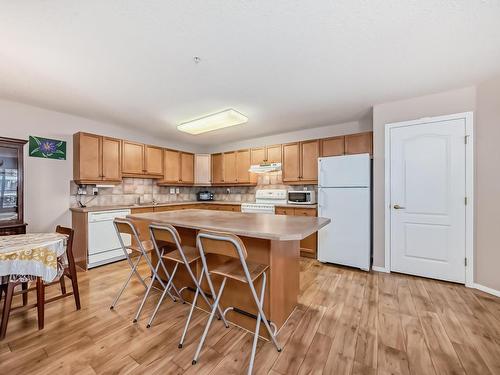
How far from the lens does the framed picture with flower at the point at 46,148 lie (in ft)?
10.7

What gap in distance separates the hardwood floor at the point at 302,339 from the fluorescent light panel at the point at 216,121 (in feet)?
7.84

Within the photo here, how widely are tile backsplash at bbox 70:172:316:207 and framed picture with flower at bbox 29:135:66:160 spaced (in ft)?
1.70

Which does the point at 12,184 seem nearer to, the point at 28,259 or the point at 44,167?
the point at 44,167

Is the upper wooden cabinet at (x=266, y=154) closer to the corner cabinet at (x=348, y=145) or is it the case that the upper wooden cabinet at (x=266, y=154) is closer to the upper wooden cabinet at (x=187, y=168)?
the corner cabinet at (x=348, y=145)

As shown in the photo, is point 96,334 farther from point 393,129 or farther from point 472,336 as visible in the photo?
point 393,129

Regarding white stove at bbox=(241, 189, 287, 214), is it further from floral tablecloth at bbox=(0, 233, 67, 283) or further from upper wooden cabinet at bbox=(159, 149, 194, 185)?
floral tablecloth at bbox=(0, 233, 67, 283)

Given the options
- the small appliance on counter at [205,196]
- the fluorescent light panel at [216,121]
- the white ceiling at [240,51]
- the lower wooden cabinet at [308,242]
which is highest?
the white ceiling at [240,51]

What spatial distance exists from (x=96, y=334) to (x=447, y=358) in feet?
9.00

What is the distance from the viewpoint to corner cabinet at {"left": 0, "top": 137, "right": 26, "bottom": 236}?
8.82 feet

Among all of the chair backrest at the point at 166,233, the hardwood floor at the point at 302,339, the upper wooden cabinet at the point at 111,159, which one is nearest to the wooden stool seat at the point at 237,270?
the chair backrest at the point at 166,233

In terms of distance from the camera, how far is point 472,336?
1.77 metres

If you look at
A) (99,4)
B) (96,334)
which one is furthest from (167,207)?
(99,4)

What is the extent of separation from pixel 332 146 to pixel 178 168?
3.46m

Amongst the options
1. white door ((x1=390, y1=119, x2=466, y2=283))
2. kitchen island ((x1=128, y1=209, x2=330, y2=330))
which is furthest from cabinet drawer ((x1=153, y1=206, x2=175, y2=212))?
white door ((x1=390, y1=119, x2=466, y2=283))
